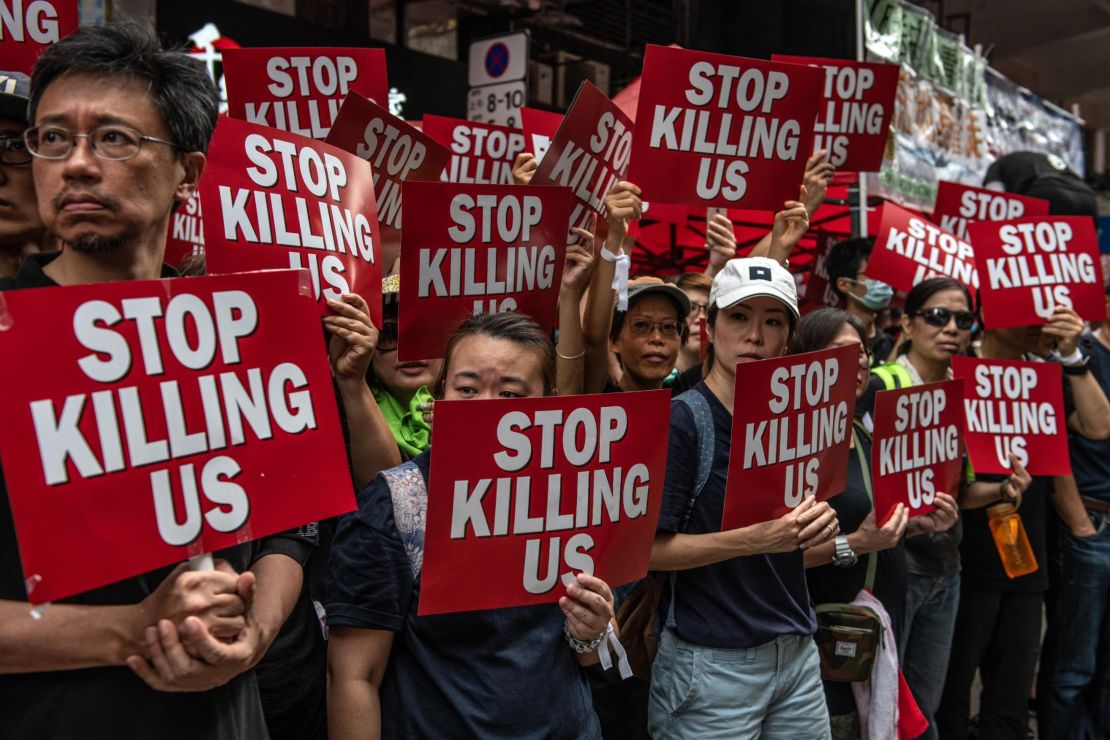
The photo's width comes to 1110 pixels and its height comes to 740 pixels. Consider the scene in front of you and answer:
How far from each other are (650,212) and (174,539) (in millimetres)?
4996

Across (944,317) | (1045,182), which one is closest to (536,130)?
(944,317)

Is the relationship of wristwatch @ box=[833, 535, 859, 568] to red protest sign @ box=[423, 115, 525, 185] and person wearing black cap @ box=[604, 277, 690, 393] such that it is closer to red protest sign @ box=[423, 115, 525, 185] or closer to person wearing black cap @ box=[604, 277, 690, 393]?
person wearing black cap @ box=[604, 277, 690, 393]

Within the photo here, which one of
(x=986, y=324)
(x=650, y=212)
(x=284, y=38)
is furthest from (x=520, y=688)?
(x=284, y=38)

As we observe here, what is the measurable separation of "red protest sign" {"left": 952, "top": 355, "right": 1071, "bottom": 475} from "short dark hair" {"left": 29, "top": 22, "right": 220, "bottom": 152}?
3194mm

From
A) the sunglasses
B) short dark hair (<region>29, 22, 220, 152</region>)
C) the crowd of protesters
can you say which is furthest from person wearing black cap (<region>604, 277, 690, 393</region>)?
short dark hair (<region>29, 22, 220, 152</region>)

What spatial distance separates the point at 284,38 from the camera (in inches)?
263

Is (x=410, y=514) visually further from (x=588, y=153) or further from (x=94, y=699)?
(x=588, y=153)

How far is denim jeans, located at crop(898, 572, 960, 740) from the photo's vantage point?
419 cm

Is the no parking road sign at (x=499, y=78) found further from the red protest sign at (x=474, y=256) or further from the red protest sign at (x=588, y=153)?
the red protest sign at (x=474, y=256)

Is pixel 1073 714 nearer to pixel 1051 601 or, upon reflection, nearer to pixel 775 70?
pixel 1051 601

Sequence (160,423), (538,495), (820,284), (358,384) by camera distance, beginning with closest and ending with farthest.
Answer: (160,423), (538,495), (358,384), (820,284)

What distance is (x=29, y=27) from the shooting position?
336cm

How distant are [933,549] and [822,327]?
39.7 inches

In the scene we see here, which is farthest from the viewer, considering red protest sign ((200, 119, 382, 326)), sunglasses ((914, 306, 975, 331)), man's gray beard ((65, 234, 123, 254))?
sunglasses ((914, 306, 975, 331))
